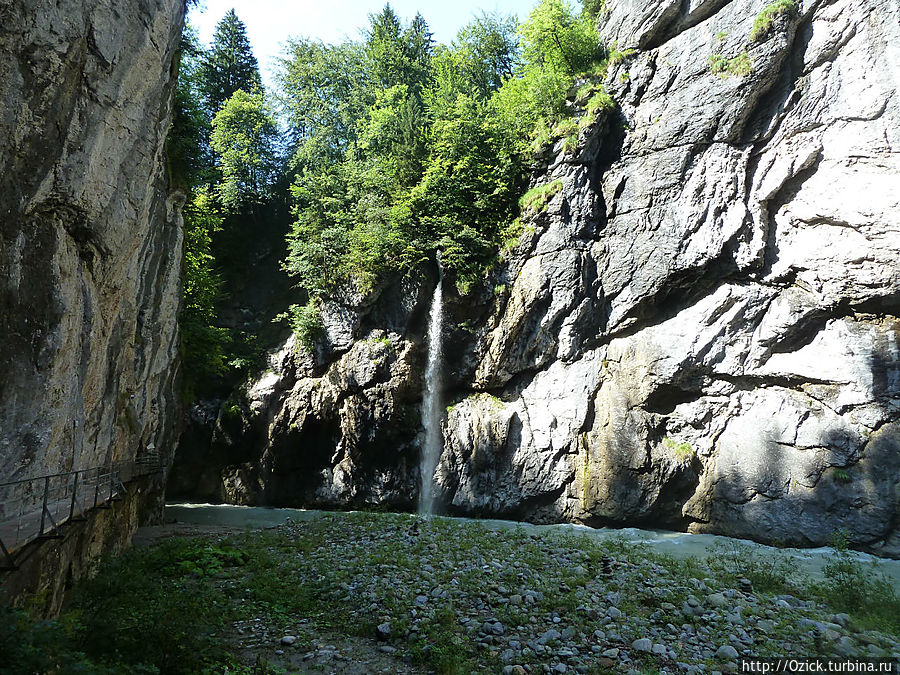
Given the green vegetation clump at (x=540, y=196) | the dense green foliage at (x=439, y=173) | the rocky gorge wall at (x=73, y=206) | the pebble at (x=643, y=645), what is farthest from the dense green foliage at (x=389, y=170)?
the pebble at (x=643, y=645)

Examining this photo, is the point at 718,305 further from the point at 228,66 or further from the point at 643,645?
the point at 228,66

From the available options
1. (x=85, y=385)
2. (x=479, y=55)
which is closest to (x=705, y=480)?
(x=85, y=385)

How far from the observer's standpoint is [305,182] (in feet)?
92.3

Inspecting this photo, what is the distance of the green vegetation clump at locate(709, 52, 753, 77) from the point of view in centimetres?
1741

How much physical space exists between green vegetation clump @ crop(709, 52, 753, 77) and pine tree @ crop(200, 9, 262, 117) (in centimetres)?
2928

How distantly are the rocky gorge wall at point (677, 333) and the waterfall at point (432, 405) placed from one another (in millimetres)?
→ 460

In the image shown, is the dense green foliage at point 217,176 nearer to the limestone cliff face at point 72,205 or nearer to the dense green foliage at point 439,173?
the dense green foliage at point 439,173

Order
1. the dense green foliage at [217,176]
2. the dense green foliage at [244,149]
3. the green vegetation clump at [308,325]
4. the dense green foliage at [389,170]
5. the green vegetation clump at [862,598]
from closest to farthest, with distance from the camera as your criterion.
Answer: the green vegetation clump at [862,598] → the dense green foliage at [217,176] → the dense green foliage at [389,170] → the green vegetation clump at [308,325] → the dense green foliage at [244,149]

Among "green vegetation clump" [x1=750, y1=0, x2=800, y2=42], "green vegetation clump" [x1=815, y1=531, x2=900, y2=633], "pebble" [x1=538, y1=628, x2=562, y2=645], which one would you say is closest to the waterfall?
"pebble" [x1=538, y1=628, x2=562, y2=645]

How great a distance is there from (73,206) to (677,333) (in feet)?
53.8

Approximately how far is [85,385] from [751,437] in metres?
17.0

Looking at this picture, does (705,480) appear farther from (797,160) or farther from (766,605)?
(797,160)

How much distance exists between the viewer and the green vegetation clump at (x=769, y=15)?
55.5 ft

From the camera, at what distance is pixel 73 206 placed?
7.84 m
